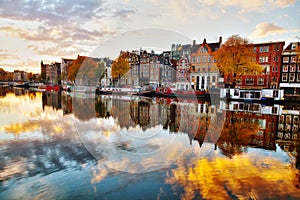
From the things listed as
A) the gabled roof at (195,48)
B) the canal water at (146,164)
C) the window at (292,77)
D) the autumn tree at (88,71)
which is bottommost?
the canal water at (146,164)

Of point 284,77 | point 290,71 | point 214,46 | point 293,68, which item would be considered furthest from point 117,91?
point 293,68

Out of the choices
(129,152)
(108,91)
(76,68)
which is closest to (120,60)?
(108,91)

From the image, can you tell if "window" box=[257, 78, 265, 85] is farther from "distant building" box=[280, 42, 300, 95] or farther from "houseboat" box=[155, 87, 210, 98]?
"houseboat" box=[155, 87, 210, 98]

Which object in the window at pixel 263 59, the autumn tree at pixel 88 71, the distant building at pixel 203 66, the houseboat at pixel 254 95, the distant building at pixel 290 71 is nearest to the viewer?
the houseboat at pixel 254 95

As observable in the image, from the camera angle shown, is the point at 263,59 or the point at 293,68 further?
the point at 263,59

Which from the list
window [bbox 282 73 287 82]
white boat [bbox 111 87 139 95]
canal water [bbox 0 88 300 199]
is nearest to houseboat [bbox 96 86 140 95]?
white boat [bbox 111 87 139 95]

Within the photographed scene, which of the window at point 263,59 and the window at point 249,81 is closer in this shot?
the window at point 263,59

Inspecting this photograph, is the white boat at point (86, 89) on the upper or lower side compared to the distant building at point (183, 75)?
lower

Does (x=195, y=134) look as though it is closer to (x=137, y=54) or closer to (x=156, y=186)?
(x=156, y=186)

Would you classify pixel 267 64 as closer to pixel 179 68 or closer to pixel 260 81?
pixel 260 81

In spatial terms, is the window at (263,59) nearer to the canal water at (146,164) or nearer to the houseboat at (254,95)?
the houseboat at (254,95)

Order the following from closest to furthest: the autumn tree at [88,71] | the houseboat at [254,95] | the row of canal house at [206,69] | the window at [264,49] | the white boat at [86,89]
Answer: the houseboat at [254,95] < the row of canal house at [206,69] < the window at [264,49] < the white boat at [86,89] < the autumn tree at [88,71]

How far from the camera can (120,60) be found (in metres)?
60.7

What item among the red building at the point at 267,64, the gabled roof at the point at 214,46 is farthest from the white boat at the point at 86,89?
the red building at the point at 267,64
